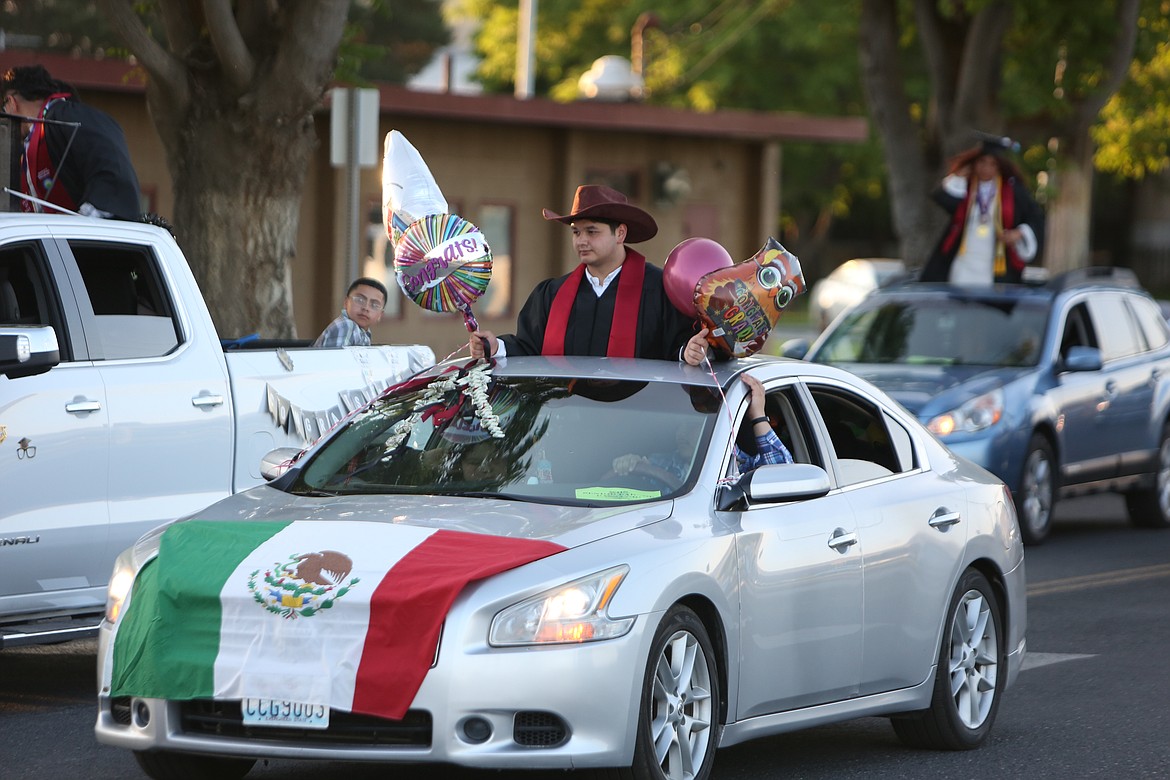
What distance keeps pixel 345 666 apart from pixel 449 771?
4.14 feet

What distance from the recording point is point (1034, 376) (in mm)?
14109

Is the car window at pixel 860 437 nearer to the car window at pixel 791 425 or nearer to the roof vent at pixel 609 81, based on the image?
the car window at pixel 791 425

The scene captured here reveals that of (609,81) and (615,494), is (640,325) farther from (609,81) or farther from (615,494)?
(609,81)

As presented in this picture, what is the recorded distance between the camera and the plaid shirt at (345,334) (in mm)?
11484

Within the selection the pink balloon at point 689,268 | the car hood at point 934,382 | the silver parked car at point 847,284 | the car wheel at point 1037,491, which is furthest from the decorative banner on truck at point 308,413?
the silver parked car at point 847,284

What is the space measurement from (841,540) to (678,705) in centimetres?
114

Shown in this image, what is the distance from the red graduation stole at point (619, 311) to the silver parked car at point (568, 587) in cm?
66

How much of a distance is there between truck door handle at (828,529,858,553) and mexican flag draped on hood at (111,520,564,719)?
4.67 feet

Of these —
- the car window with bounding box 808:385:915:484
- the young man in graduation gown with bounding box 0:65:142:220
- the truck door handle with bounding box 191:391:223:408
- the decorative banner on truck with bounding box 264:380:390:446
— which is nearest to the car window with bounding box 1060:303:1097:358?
the decorative banner on truck with bounding box 264:380:390:446

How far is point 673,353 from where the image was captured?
25.6ft

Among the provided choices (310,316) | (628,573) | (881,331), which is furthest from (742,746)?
(310,316)

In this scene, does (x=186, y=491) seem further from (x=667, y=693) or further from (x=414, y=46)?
(x=414, y=46)

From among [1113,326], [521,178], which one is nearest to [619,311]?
[1113,326]

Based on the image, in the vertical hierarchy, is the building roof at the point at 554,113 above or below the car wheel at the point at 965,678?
→ above
